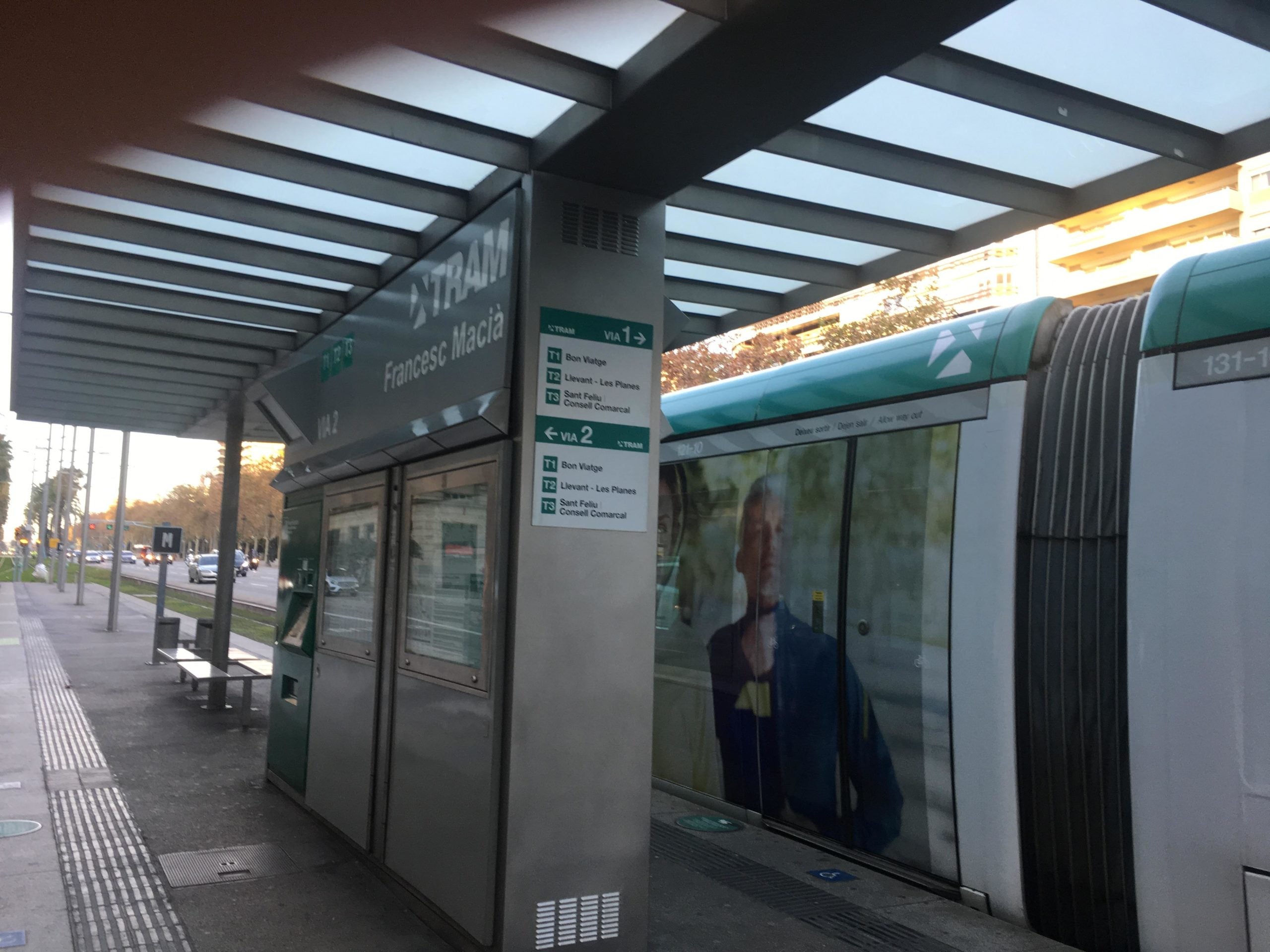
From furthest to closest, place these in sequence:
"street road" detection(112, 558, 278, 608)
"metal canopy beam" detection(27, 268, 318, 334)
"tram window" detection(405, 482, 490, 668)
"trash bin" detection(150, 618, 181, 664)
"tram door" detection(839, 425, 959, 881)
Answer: "street road" detection(112, 558, 278, 608), "trash bin" detection(150, 618, 181, 664), "metal canopy beam" detection(27, 268, 318, 334), "tram door" detection(839, 425, 959, 881), "tram window" detection(405, 482, 490, 668)

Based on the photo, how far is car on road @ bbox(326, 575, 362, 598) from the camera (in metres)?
6.41

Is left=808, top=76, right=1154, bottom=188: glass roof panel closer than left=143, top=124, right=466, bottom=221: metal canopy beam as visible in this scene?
Yes

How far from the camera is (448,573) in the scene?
201 inches

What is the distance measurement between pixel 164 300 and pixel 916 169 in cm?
511

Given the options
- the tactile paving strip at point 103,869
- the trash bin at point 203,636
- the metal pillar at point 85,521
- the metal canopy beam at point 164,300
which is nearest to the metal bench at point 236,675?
the tactile paving strip at point 103,869

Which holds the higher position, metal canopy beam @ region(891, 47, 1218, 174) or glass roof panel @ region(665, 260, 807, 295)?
metal canopy beam @ region(891, 47, 1218, 174)

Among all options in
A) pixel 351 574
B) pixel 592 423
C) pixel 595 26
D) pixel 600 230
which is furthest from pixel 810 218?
pixel 351 574

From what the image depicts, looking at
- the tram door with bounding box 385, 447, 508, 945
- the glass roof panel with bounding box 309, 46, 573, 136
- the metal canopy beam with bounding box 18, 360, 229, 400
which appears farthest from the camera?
the metal canopy beam with bounding box 18, 360, 229, 400

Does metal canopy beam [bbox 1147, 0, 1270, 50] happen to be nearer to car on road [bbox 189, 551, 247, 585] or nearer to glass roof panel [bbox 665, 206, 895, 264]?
glass roof panel [bbox 665, 206, 895, 264]

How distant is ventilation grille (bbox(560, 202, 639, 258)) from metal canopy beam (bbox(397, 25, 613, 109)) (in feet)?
2.21

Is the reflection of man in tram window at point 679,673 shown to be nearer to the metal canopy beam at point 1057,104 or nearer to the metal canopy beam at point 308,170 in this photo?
the metal canopy beam at point 308,170

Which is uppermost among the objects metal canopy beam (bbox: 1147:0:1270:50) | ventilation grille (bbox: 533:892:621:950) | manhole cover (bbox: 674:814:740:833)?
metal canopy beam (bbox: 1147:0:1270:50)

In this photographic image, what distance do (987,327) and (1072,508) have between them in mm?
1150

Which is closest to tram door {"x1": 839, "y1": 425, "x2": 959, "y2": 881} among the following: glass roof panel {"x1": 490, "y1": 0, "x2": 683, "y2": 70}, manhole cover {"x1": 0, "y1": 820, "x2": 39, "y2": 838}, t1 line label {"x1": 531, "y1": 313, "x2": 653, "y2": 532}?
Answer: t1 line label {"x1": 531, "y1": 313, "x2": 653, "y2": 532}
